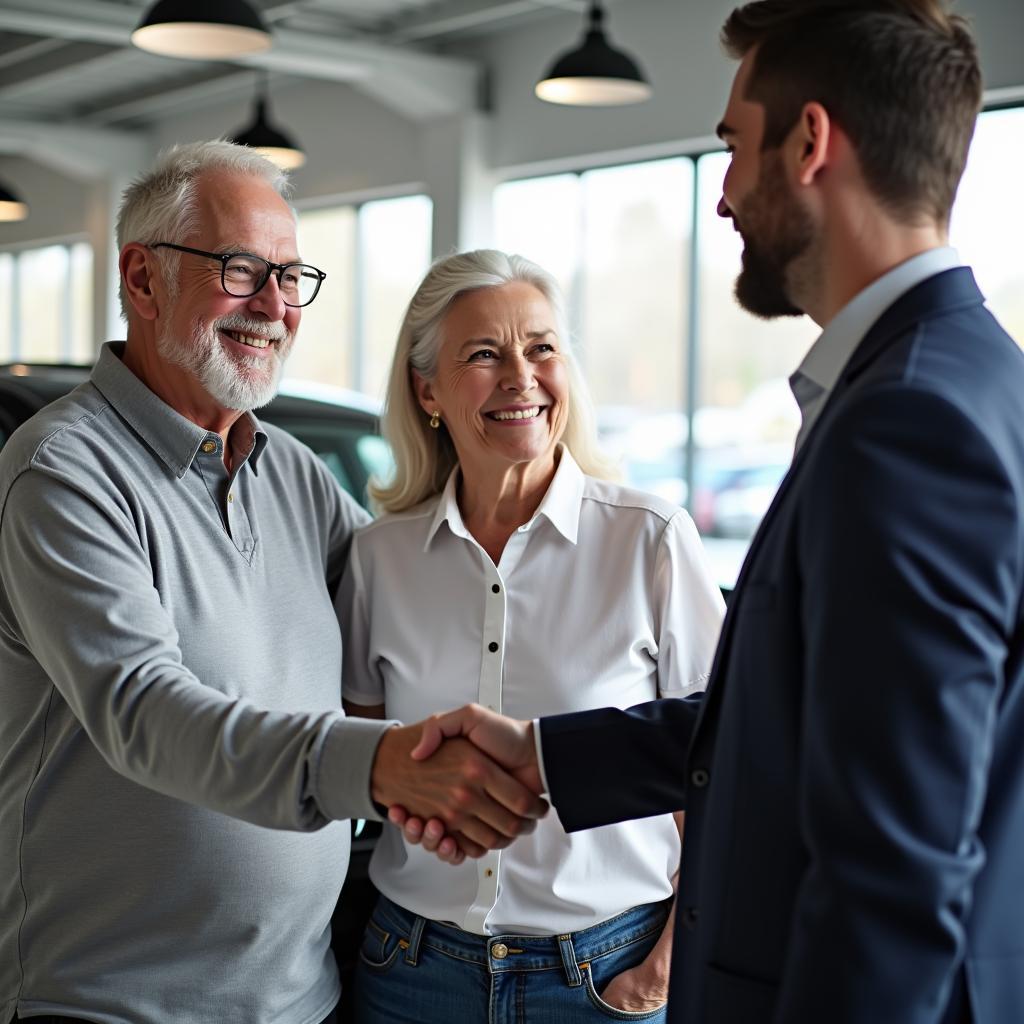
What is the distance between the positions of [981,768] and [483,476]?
44.4 inches

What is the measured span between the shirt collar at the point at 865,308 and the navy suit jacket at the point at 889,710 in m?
0.02

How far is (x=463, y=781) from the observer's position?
5.29 ft

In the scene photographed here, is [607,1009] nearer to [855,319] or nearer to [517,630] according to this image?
[517,630]

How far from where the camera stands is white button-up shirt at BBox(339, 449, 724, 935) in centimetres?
181

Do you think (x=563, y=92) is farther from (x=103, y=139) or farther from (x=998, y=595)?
(x=103, y=139)

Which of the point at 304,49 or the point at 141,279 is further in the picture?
the point at 304,49

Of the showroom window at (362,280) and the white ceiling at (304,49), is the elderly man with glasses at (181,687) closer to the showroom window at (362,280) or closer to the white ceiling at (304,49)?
the white ceiling at (304,49)

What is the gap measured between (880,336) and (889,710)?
35 centimetres

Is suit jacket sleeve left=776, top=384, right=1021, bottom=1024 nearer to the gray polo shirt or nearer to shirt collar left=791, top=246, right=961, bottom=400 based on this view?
shirt collar left=791, top=246, right=961, bottom=400

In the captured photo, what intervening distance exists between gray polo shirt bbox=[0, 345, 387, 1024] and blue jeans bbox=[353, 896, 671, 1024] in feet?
0.38

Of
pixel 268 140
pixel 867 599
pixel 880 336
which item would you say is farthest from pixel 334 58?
pixel 867 599

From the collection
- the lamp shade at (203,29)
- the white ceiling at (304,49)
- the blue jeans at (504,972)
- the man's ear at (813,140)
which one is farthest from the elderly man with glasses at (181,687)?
the white ceiling at (304,49)

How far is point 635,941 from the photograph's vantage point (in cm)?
181

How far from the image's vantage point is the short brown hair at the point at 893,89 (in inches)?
47.4
